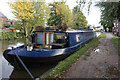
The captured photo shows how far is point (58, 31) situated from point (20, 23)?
10799mm

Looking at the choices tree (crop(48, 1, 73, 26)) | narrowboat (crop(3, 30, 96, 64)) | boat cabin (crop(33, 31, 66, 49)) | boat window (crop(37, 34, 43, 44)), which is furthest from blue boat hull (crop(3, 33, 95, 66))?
tree (crop(48, 1, 73, 26))

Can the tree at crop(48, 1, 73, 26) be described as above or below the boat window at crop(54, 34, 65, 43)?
above

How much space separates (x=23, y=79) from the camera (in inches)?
182

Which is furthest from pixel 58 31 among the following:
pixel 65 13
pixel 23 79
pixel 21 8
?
pixel 65 13

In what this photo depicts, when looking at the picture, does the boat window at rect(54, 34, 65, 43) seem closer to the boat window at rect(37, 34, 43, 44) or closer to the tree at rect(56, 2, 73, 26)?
the boat window at rect(37, 34, 43, 44)

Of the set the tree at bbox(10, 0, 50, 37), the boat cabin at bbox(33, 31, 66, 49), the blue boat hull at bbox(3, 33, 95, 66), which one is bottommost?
the blue boat hull at bbox(3, 33, 95, 66)

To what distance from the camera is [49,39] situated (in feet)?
23.9

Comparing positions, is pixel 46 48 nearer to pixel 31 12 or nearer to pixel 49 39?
pixel 49 39

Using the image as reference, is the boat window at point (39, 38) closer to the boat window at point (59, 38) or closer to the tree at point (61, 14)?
the boat window at point (59, 38)

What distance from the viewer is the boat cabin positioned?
707cm

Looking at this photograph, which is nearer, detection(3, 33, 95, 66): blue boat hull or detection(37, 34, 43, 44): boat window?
detection(3, 33, 95, 66): blue boat hull

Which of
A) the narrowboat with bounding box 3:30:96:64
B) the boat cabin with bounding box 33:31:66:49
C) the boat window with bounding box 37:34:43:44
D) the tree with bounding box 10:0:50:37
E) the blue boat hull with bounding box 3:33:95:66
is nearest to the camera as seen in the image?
the blue boat hull with bounding box 3:33:95:66

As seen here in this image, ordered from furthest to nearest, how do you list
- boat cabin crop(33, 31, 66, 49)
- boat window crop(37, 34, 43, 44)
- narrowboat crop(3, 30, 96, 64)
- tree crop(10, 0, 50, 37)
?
1. tree crop(10, 0, 50, 37)
2. boat window crop(37, 34, 43, 44)
3. boat cabin crop(33, 31, 66, 49)
4. narrowboat crop(3, 30, 96, 64)

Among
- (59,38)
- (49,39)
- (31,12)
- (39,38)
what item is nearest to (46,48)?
(49,39)
